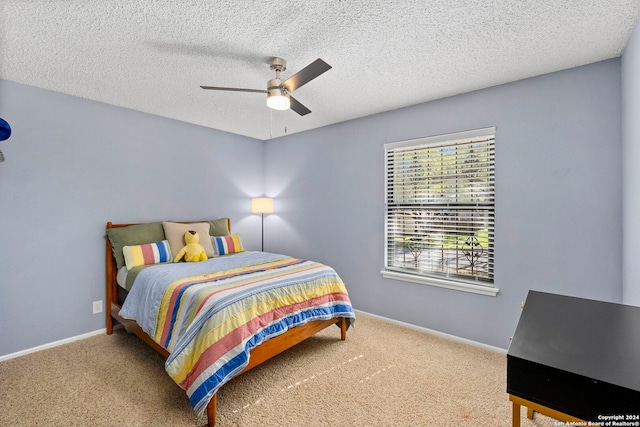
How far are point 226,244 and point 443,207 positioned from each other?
264 centimetres

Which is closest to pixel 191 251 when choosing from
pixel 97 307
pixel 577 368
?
pixel 97 307

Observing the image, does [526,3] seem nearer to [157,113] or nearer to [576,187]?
[576,187]

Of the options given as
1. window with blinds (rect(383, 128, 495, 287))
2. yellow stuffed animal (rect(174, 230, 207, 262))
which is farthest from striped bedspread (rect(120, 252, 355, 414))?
window with blinds (rect(383, 128, 495, 287))

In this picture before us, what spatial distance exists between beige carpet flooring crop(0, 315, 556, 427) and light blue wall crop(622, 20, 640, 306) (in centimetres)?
→ 108

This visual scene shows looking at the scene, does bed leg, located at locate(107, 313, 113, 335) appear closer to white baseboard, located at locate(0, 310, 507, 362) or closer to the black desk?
white baseboard, located at locate(0, 310, 507, 362)

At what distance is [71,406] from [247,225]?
9.58 ft

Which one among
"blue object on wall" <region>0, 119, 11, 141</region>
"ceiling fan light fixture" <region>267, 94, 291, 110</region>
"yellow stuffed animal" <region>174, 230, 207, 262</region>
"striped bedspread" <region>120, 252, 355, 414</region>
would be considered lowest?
"striped bedspread" <region>120, 252, 355, 414</region>

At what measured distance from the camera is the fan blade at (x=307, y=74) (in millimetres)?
1766

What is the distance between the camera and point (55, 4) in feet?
5.31

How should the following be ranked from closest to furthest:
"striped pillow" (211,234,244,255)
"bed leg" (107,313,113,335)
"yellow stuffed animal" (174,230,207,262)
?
"bed leg" (107,313,113,335), "yellow stuffed animal" (174,230,207,262), "striped pillow" (211,234,244,255)

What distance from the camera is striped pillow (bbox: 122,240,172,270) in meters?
2.88

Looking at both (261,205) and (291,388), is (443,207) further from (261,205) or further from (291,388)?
(261,205)

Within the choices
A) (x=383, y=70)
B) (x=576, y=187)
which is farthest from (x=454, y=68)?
(x=576, y=187)

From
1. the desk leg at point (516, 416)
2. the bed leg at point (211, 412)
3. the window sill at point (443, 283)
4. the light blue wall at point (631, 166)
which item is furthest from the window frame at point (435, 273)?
the bed leg at point (211, 412)
